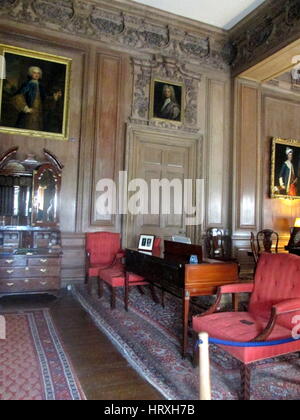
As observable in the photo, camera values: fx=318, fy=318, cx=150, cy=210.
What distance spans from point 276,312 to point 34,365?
1893 mm

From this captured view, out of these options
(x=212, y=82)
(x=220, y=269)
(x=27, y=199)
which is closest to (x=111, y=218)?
(x=27, y=199)

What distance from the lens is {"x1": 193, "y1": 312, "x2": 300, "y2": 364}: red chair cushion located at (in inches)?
80.0

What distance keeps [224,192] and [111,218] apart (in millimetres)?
2695

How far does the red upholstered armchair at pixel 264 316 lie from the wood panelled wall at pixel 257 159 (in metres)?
4.35

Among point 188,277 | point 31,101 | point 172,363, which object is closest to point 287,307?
point 188,277

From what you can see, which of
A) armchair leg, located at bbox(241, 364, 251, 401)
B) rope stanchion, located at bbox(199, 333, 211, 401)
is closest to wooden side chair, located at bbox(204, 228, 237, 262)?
armchair leg, located at bbox(241, 364, 251, 401)

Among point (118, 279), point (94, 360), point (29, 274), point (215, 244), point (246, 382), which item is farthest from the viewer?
point (215, 244)

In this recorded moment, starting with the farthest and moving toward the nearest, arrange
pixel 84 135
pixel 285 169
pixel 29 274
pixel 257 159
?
pixel 285 169
pixel 257 159
pixel 84 135
pixel 29 274

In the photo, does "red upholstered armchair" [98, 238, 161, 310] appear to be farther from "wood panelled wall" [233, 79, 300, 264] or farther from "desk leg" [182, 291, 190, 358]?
"wood panelled wall" [233, 79, 300, 264]

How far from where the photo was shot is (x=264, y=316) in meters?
2.56

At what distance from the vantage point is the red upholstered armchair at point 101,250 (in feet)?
16.4

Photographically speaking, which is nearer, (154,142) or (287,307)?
(287,307)

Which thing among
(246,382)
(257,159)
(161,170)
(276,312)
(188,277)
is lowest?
(246,382)

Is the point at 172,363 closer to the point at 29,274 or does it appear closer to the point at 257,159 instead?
the point at 29,274
